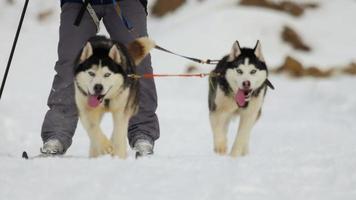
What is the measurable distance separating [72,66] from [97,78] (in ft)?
1.97

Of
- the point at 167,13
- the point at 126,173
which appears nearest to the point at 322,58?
the point at 167,13

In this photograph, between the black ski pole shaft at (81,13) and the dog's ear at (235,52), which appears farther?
the dog's ear at (235,52)

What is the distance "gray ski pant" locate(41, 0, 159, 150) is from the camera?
404cm

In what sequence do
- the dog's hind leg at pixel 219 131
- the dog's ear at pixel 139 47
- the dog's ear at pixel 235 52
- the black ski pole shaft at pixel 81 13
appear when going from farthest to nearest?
the dog's hind leg at pixel 219 131 < the dog's ear at pixel 235 52 < the dog's ear at pixel 139 47 < the black ski pole shaft at pixel 81 13

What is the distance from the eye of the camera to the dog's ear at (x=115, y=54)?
3581mm

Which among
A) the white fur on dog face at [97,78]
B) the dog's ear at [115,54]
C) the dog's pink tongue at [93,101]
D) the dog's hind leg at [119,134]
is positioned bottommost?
the dog's hind leg at [119,134]

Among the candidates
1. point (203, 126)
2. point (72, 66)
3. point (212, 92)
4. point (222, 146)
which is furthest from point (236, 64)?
point (203, 126)

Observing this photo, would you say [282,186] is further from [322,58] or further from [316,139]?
[322,58]

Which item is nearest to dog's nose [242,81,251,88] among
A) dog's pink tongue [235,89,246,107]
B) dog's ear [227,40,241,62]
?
dog's pink tongue [235,89,246,107]

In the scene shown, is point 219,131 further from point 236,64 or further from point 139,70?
point 139,70

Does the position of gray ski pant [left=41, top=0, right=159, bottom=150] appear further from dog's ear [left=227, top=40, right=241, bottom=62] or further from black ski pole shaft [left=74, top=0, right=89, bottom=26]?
dog's ear [left=227, top=40, right=241, bottom=62]

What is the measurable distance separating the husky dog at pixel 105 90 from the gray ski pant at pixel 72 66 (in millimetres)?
187

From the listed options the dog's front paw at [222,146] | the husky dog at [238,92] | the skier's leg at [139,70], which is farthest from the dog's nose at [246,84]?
the skier's leg at [139,70]

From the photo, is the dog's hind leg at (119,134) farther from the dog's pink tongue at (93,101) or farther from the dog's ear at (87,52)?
the dog's ear at (87,52)
